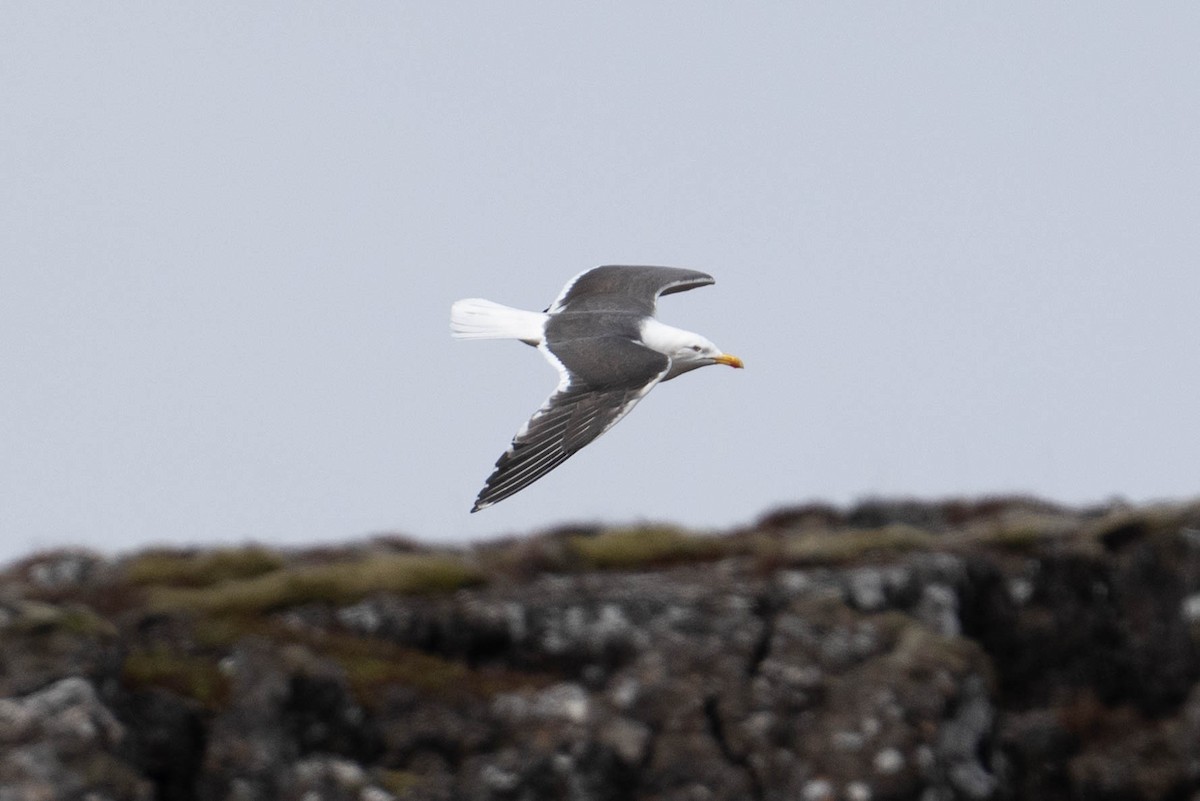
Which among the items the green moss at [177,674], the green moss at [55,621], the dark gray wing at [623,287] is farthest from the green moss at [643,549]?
the green moss at [55,621]

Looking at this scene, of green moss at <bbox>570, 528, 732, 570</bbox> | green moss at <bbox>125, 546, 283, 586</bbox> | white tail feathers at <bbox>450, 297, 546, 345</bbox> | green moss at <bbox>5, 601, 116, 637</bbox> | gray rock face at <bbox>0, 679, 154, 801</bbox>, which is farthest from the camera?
white tail feathers at <bbox>450, 297, 546, 345</bbox>

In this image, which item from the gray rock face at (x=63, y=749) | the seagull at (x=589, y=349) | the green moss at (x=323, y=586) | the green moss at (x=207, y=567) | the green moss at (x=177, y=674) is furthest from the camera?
the green moss at (x=207, y=567)

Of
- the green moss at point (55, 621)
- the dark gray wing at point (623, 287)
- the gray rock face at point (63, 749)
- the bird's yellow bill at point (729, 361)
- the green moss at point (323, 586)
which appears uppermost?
the dark gray wing at point (623, 287)

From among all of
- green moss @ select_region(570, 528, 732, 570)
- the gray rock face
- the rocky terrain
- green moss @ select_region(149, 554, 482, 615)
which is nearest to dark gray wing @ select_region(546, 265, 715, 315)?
green moss @ select_region(570, 528, 732, 570)

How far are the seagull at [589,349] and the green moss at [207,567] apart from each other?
2.57m

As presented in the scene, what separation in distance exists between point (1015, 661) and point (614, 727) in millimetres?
3308

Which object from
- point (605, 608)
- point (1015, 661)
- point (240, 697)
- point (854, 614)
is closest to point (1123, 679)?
point (1015, 661)

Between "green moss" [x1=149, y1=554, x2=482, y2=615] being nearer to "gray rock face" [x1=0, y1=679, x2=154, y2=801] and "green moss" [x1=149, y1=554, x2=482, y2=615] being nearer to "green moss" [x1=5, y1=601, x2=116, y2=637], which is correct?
"green moss" [x1=5, y1=601, x2=116, y2=637]

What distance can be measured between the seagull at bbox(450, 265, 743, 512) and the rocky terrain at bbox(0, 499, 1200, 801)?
45.3 inches

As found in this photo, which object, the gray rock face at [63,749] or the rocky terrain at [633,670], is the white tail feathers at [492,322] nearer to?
the rocky terrain at [633,670]

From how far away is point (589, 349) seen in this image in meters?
12.8

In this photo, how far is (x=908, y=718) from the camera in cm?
1046

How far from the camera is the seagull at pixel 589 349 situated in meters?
11.2

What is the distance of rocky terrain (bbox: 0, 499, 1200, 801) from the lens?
9750 millimetres
